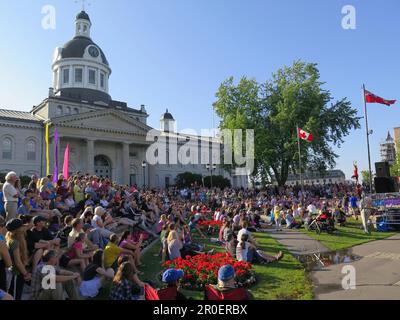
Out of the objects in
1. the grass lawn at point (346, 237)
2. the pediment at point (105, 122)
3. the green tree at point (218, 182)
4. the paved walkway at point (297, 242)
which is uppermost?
the pediment at point (105, 122)

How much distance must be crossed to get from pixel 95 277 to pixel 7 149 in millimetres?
46310

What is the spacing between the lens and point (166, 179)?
65.9 meters

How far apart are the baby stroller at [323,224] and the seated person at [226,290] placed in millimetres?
14419

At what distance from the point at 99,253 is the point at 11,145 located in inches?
1827

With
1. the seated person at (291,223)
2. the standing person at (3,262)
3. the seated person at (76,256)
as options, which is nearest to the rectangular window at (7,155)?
the seated person at (291,223)

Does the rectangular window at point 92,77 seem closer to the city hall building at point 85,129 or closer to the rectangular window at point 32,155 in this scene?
the city hall building at point 85,129

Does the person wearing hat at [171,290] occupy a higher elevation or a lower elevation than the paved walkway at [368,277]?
higher

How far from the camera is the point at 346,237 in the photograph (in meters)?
16.9

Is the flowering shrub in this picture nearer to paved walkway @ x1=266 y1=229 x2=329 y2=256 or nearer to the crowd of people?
the crowd of people

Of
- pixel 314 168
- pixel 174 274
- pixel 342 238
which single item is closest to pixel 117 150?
pixel 314 168

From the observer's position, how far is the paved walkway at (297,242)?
14.2 meters

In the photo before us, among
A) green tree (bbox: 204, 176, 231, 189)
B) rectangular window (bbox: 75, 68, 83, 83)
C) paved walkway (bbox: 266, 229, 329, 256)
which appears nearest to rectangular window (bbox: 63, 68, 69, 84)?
rectangular window (bbox: 75, 68, 83, 83)

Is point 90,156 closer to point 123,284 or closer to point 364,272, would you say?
point 364,272
